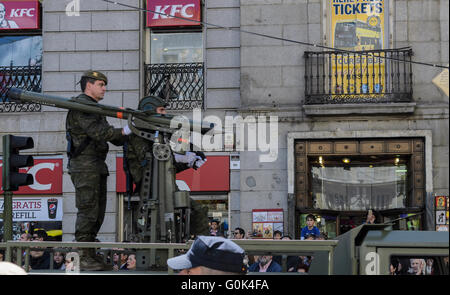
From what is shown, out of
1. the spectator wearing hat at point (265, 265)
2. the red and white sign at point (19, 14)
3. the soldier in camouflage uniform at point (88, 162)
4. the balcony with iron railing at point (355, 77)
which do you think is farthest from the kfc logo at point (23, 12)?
the spectator wearing hat at point (265, 265)

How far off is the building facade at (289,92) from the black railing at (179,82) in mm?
27

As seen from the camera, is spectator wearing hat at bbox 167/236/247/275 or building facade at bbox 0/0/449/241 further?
building facade at bbox 0/0/449/241

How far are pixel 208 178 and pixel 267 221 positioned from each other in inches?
62.2

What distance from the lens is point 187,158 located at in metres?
8.73

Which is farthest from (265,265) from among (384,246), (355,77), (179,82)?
(179,82)

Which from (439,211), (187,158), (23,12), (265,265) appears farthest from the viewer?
(23,12)

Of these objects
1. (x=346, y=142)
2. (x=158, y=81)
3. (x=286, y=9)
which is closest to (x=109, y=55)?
(x=158, y=81)

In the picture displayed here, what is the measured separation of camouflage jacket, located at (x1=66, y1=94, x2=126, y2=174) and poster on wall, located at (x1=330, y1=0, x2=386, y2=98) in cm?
972

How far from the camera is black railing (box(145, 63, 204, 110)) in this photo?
18.2m

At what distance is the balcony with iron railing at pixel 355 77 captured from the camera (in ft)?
56.4

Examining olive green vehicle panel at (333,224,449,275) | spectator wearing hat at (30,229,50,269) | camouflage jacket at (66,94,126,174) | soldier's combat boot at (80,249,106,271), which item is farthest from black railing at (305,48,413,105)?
olive green vehicle panel at (333,224,449,275)

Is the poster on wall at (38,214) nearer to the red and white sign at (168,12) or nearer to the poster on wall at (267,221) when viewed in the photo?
the poster on wall at (267,221)

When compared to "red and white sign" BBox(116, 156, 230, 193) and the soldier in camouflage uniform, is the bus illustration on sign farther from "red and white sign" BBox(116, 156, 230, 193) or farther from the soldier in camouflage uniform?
the soldier in camouflage uniform

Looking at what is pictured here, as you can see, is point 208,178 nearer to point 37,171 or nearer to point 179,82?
point 179,82
